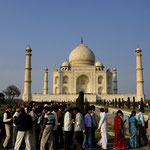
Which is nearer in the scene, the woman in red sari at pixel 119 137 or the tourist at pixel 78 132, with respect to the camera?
the tourist at pixel 78 132

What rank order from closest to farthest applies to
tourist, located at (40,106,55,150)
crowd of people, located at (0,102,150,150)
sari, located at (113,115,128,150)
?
crowd of people, located at (0,102,150,150)
tourist, located at (40,106,55,150)
sari, located at (113,115,128,150)


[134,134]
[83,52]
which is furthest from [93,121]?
[83,52]

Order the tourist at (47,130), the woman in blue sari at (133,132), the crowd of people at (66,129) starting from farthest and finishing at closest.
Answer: the woman in blue sari at (133,132), the tourist at (47,130), the crowd of people at (66,129)

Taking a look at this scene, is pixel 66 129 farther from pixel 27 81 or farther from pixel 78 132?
pixel 27 81

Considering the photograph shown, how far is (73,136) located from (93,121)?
28.1 inches

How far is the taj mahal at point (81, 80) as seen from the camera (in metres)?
30.8

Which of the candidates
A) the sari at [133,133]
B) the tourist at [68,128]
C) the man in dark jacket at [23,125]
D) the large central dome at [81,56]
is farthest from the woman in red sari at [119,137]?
the large central dome at [81,56]

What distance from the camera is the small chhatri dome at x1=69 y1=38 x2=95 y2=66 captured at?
38000 mm

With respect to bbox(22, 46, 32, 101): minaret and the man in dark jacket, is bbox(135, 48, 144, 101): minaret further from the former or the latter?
the man in dark jacket

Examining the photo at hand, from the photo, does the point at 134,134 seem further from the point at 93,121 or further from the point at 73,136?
the point at 73,136

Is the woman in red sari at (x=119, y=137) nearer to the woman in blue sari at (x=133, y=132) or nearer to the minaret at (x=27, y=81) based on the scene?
the woman in blue sari at (x=133, y=132)

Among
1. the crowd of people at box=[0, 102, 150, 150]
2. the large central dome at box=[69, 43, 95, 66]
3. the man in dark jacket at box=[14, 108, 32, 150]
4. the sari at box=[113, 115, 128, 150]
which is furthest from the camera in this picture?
the large central dome at box=[69, 43, 95, 66]

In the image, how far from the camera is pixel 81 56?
125 ft

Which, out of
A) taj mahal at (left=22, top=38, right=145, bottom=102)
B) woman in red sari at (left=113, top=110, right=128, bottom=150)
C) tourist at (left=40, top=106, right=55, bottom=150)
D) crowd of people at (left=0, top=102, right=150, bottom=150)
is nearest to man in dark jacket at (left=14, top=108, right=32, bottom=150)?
crowd of people at (left=0, top=102, right=150, bottom=150)
